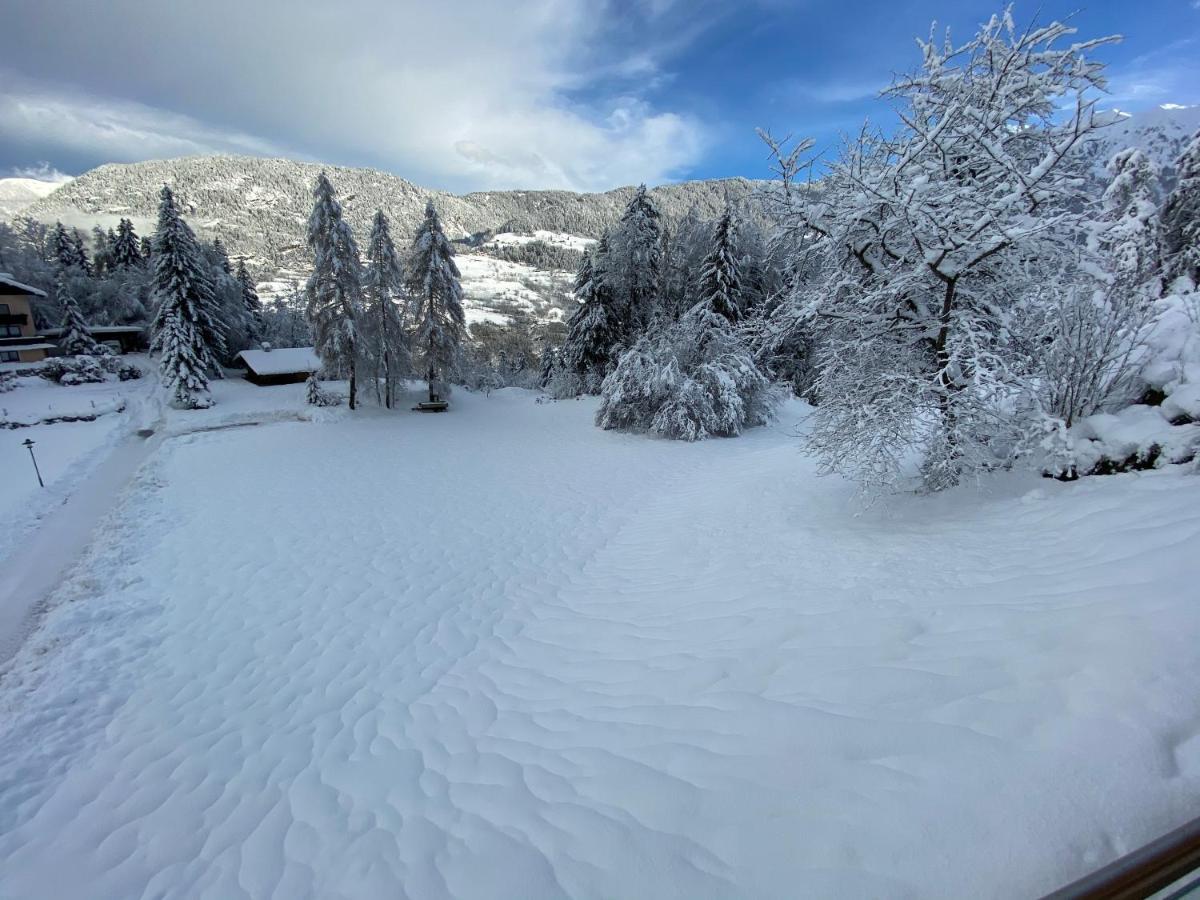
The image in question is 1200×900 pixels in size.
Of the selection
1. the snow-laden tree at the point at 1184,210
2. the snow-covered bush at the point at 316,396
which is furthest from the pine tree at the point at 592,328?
the snow-laden tree at the point at 1184,210

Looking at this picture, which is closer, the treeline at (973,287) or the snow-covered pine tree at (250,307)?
the treeline at (973,287)

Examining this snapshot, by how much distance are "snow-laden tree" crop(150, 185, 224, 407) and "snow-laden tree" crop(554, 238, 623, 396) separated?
1886 centimetres

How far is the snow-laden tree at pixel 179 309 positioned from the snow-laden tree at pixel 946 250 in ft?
96.6

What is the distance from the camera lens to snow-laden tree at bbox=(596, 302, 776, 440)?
1867 cm

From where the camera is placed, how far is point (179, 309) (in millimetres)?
26297

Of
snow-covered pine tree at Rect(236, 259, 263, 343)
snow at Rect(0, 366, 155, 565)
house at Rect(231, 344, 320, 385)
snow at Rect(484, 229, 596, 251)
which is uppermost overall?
snow at Rect(484, 229, 596, 251)

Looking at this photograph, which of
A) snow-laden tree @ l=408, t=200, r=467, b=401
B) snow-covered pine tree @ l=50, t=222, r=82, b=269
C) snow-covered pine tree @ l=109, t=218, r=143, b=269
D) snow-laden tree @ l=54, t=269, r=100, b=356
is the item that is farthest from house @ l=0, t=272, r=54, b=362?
snow-laden tree @ l=408, t=200, r=467, b=401

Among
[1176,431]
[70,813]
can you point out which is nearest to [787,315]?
[1176,431]

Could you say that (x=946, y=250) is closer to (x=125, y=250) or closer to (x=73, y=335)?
(x=73, y=335)

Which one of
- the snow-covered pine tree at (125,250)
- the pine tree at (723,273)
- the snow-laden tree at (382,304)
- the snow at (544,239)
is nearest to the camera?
the snow-laden tree at (382,304)

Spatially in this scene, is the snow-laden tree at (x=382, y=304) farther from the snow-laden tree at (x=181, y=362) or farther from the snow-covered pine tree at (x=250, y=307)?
the snow-covered pine tree at (x=250, y=307)

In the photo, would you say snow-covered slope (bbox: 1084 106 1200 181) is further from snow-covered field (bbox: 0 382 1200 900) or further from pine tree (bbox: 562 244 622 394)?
pine tree (bbox: 562 244 622 394)

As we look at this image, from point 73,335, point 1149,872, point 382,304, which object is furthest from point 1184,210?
point 73,335

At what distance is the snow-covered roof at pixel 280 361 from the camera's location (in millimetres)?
30983
